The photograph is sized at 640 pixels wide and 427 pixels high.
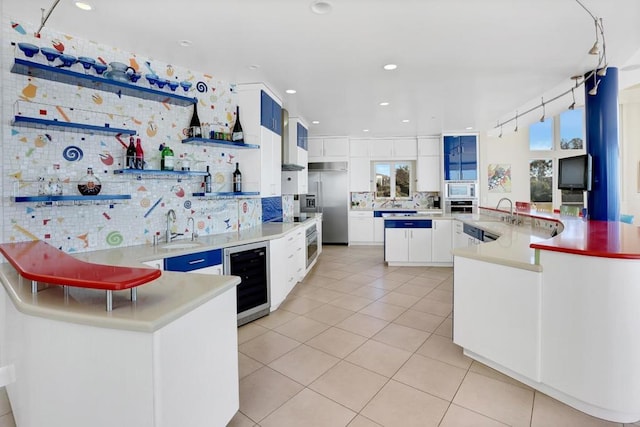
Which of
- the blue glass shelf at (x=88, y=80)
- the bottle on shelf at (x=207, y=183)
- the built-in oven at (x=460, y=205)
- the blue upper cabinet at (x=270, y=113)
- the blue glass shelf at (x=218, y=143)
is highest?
the blue upper cabinet at (x=270, y=113)

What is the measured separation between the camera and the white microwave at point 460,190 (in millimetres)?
7082

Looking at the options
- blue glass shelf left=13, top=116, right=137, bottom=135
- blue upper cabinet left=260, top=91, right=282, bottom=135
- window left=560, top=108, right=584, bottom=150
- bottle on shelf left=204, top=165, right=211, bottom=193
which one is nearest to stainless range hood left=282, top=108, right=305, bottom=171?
blue upper cabinet left=260, top=91, right=282, bottom=135

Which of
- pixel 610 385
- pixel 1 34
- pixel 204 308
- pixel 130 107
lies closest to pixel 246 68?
pixel 130 107

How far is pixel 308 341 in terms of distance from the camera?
2857 mm

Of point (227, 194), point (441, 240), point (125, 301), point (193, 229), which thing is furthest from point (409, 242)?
point (125, 301)

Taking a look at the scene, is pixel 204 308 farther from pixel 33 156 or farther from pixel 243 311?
pixel 33 156

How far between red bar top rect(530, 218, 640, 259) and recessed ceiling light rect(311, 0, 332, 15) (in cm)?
216

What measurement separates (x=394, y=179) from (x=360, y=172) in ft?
3.16

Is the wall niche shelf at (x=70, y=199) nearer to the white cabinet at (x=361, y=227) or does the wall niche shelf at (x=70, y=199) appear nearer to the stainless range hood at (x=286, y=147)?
the stainless range hood at (x=286, y=147)

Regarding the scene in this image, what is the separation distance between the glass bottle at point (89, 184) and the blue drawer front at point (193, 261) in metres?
0.81

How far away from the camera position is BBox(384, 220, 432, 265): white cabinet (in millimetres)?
5613

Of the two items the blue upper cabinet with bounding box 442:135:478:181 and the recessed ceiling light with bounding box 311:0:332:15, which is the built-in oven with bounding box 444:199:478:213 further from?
the recessed ceiling light with bounding box 311:0:332:15

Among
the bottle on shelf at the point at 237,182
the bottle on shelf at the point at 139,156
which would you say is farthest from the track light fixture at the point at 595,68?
the bottle on shelf at the point at 139,156

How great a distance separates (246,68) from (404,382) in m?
3.26
